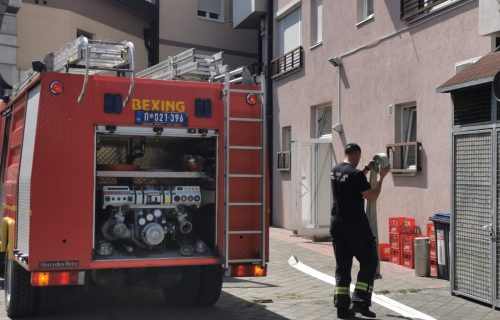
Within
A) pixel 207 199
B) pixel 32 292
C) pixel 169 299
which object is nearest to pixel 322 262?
pixel 169 299

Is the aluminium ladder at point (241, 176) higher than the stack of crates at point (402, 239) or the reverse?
higher

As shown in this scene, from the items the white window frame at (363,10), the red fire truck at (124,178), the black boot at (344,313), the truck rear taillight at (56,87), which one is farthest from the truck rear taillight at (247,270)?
the white window frame at (363,10)

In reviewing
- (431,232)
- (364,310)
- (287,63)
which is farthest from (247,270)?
(287,63)

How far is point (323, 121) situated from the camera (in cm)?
1641

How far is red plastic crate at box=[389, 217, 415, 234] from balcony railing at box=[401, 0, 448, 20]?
362cm

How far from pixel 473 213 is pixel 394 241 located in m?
3.56

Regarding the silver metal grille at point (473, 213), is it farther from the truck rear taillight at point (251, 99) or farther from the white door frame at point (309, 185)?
the white door frame at point (309, 185)

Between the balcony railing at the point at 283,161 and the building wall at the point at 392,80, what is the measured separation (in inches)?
42.1

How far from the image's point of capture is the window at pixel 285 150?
59.4 feet

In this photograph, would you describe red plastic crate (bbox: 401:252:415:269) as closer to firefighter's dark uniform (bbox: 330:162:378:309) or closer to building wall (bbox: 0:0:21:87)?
firefighter's dark uniform (bbox: 330:162:378:309)

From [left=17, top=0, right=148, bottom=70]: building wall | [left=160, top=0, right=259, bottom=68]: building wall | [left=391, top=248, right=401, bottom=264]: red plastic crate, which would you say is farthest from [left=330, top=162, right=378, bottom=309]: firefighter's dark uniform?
[left=160, top=0, right=259, bottom=68]: building wall

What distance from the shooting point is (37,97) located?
639 cm

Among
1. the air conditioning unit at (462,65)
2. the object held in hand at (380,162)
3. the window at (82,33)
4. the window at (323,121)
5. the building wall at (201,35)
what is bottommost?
the object held in hand at (380,162)

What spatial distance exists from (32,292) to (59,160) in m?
1.64
